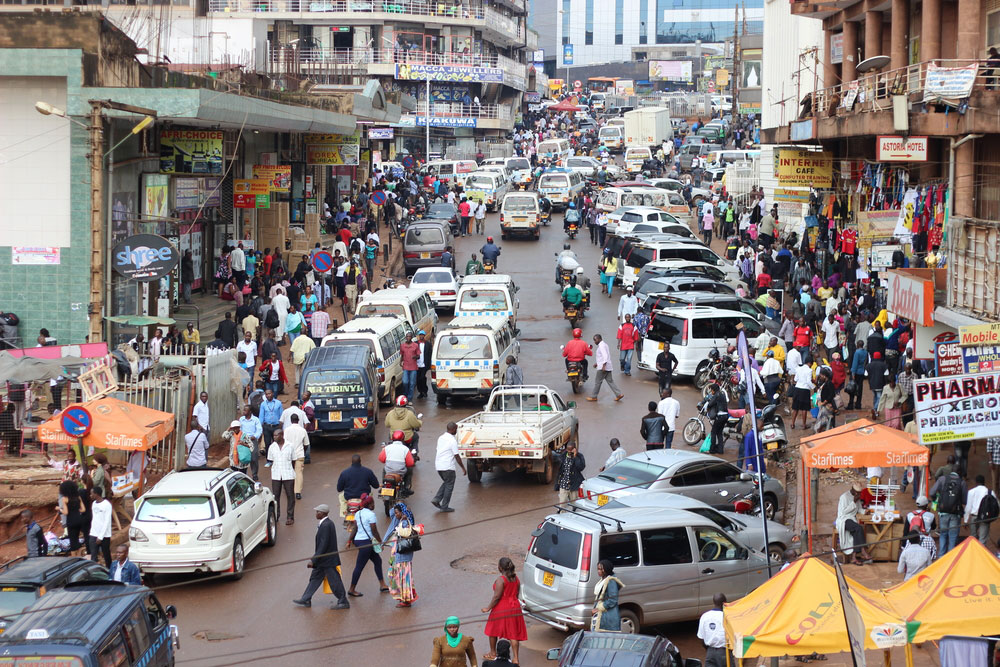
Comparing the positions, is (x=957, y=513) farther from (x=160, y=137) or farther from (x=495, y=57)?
(x=495, y=57)

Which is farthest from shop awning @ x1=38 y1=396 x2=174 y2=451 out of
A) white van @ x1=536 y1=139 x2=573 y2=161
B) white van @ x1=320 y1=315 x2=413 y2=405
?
white van @ x1=536 y1=139 x2=573 y2=161

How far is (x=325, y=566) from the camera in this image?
599 inches

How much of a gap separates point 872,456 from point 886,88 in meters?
11.9

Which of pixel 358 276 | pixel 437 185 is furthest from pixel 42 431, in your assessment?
pixel 437 185

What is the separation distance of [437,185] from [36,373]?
41.0 metres

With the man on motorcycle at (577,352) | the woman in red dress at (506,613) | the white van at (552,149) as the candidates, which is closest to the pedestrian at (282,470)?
the woman in red dress at (506,613)

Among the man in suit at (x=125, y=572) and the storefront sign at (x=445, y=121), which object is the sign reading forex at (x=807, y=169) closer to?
the man in suit at (x=125, y=572)

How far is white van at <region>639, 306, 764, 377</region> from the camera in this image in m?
27.2

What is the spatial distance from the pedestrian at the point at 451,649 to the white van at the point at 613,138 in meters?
76.8

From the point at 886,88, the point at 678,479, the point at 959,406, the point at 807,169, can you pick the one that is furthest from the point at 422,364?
the point at 959,406

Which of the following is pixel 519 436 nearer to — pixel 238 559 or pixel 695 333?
pixel 238 559

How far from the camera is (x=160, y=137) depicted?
28453 mm

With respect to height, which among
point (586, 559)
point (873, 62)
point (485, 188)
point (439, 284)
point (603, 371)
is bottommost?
point (586, 559)

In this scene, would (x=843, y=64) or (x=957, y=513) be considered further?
(x=843, y=64)
